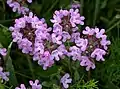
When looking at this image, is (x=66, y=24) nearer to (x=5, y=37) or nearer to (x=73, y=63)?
(x=73, y=63)

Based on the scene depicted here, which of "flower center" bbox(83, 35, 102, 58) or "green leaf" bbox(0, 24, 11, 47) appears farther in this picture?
"green leaf" bbox(0, 24, 11, 47)

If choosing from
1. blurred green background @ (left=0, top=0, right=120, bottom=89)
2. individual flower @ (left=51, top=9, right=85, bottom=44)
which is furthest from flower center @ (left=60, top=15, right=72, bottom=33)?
blurred green background @ (left=0, top=0, right=120, bottom=89)

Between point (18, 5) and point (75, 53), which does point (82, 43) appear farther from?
point (18, 5)

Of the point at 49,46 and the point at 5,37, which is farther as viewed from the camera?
the point at 5,37

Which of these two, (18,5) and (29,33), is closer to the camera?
(29,33)

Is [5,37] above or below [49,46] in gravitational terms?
above

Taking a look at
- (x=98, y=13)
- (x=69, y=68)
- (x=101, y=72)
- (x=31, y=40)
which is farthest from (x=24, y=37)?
(x=98, y=13)

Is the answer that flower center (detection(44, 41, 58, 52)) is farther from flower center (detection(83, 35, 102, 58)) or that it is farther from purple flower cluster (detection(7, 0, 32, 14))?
purple flower cluster (detection(7, 0, 32, 14))

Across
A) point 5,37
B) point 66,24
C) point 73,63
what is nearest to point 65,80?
point 73,63

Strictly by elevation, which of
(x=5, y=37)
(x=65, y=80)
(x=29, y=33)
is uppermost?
(x=5, y=37)

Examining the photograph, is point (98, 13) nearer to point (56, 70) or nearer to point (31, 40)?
point (56, 70)

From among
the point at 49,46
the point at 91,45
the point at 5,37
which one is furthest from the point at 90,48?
the point at 5,37
